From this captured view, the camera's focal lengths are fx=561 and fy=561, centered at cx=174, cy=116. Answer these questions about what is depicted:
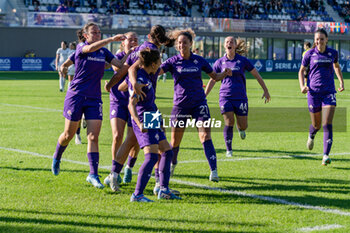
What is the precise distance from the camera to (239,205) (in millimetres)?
6645

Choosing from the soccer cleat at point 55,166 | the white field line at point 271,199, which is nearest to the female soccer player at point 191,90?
the white field line at point 271,199

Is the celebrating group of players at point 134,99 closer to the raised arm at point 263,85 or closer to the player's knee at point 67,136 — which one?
the player's knee at point 67,136

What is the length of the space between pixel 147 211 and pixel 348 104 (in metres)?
16.3

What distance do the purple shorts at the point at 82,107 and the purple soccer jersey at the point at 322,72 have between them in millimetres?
4175

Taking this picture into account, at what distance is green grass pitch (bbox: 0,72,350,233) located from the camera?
580 cm

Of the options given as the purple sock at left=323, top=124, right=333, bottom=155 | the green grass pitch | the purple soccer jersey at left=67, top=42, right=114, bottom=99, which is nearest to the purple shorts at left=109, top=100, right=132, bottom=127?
the purple soccer jersey at left=67, top=42, right=114, bottom=99

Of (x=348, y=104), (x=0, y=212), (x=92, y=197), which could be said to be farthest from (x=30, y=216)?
(x=348, y=104)

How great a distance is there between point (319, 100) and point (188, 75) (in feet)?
9.93

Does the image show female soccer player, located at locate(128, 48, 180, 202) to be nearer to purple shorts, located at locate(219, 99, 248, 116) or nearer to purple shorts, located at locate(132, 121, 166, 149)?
purple shorts, located at locate(132, 121, 166, 149)

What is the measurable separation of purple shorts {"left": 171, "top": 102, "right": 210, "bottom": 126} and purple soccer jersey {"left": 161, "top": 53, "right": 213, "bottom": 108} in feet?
0.20

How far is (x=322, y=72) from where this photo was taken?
9805 millimetres

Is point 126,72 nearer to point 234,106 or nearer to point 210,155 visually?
point 210,155

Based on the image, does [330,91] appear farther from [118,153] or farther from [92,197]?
[92,197]

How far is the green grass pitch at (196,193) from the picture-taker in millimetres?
5801
